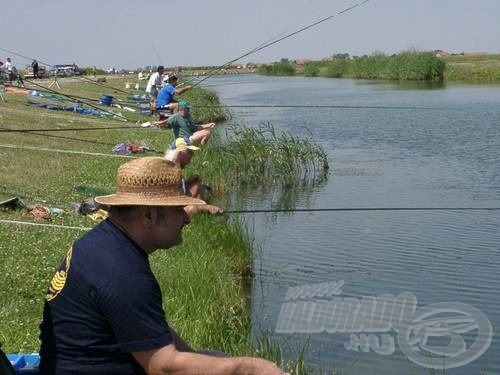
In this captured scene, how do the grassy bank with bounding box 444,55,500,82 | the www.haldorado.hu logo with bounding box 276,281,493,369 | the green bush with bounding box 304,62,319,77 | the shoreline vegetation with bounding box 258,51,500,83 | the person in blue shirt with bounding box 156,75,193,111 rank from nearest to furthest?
the www.haldorado.hu logo with bounding box 276,281,493,369
the person in blue shirt with bounding box 156,75,193,111
the grassy bank with bounding box 444,55,500,82
the shoreline vegetation with bounding box 258,51,500,83
the green bush with bounding box 304,62,319,77

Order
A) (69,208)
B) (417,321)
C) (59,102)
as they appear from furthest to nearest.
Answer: (59,102) → (69,208) → (417,321)

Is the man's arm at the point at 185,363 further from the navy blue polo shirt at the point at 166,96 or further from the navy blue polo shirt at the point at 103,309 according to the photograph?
the navy blue polo shirt at the point at 166,96

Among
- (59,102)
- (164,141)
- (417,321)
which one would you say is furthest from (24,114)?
(417,321)

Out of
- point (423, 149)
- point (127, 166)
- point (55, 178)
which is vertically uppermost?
point (127, 166)

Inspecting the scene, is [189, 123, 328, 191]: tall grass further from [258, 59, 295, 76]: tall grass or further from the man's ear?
[258, 59, 295, 76]: tall grass

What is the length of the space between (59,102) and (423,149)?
13523 millimetres

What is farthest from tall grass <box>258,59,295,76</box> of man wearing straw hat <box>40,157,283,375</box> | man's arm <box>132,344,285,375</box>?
man's arm <box>132,344,285,375</box>

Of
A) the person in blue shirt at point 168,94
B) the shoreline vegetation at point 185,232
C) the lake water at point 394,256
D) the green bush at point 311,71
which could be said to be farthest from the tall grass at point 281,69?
the person in blue shirt at point 168,94

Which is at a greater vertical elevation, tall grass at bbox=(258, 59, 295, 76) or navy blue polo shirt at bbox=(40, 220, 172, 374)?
navy blue polo shirt at bbox=(40, 220, 172, 374)

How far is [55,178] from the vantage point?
13.3 metres

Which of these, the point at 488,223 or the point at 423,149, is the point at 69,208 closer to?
the point at 488,223

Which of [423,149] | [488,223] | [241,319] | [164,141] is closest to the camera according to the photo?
[241,319]

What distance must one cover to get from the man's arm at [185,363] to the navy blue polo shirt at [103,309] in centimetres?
4

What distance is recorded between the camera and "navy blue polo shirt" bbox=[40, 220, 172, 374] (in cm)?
298
